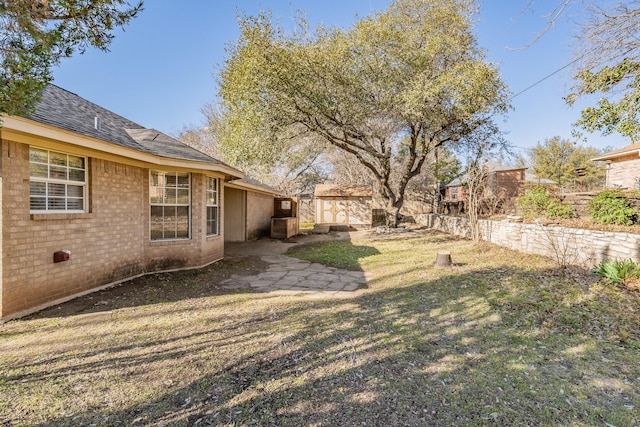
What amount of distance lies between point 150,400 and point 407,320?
125 inches

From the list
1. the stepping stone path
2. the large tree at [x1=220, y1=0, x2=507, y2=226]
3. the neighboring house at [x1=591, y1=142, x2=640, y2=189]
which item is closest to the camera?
the stepping stone path

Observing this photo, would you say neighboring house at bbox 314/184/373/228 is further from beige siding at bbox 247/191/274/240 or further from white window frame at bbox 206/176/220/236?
white window frame at bbox 206/176/220/236

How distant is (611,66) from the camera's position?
5133 mm

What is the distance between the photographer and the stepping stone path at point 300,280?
228 inches

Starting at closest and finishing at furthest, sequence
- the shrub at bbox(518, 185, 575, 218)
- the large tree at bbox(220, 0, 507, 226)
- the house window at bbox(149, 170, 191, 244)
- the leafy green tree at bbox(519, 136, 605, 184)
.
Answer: the house window at bbox(149, 170, 191, 244), the shrub at bbox(518, 185, 575, 218), the large tree at bbox(220, 0, 507, 226), the leafy green tree at bbox(519, 136, 605, 184)

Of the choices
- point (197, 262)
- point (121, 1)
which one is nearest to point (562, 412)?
point (121, 1)

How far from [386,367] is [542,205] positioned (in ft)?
29.0

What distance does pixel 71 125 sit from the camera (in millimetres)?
4723

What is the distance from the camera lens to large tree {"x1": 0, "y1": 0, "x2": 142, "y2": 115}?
7.51 feet

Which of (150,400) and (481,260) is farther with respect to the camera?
(481,260)

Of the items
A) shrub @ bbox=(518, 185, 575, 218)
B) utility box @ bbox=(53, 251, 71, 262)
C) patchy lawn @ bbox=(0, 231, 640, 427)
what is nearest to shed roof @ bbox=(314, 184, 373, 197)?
shrub @ bbox=(518, 185, 575, 218)

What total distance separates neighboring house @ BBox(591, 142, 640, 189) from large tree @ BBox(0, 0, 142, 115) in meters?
19.3

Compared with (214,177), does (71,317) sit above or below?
below

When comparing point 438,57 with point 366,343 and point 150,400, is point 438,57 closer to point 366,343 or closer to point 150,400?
point 366,343
